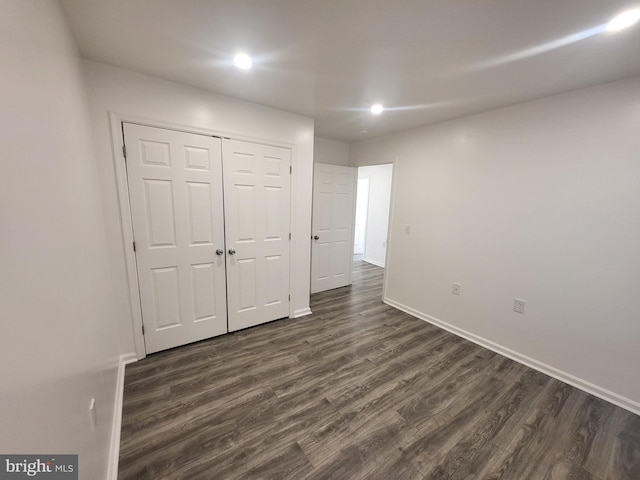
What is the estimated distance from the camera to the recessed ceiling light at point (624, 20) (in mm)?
1233

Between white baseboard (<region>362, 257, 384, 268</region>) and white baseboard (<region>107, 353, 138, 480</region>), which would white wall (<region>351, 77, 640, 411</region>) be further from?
white baseboard (<region>107, 353, 138, 480</region>)

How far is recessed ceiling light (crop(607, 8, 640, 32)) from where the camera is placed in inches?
48.6

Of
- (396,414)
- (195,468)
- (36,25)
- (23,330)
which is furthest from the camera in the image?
(396,414)

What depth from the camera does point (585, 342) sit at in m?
2.07

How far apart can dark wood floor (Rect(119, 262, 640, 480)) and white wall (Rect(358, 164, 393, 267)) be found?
3366 millimetres

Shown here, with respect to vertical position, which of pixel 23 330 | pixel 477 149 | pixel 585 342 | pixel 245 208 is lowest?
pixel 585 342

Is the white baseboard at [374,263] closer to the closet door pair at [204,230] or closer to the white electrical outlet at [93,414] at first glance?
the closet door pair at [204,230]

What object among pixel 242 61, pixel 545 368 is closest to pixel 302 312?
pixel 545 368

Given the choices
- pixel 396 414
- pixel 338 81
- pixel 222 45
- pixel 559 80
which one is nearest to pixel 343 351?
pixel 396 414

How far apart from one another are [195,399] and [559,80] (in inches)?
141

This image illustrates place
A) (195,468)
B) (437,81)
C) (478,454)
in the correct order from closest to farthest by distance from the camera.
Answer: (195,468), (478,454), (437,81)

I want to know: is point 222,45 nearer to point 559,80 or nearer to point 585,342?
point 559,80

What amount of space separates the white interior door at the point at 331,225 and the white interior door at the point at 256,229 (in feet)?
3.27

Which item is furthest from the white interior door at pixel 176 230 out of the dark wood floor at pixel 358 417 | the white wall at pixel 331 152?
the white wall at pixel 331 152
